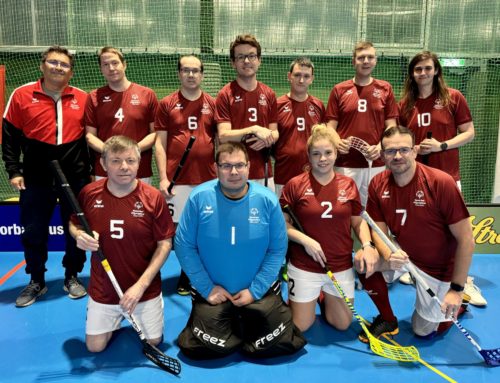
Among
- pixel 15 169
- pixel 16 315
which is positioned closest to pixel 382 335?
pixel 16 315

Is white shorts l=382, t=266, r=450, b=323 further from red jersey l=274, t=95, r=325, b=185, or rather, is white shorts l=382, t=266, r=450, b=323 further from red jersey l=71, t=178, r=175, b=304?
red jersey l=71, t=178, r=175, b=304

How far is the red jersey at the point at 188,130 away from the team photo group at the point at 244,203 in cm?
1

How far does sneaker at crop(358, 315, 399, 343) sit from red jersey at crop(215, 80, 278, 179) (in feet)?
5.11

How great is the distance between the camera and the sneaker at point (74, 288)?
3723 millimetres

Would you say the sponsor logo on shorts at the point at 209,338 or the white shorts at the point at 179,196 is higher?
the white shorts at the point at 179,196

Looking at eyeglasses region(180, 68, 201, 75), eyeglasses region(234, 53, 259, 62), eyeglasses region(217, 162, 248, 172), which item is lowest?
eyeglasses region(217, 162, 248, 172)

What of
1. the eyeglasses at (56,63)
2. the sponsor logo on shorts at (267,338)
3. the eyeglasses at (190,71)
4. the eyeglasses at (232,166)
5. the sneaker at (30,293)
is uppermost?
the eyeglasses at (56,63)

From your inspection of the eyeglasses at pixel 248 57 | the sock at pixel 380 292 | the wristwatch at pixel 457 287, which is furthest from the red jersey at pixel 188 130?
the wristwatch at pixel 457 287

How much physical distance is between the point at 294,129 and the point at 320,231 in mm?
1199

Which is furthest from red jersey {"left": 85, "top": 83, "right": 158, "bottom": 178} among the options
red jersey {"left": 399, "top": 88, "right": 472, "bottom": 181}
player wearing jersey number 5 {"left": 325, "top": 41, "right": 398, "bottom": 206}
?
red jersey {"left": 399, "top": 88, "right": 472, "bottom": 181}

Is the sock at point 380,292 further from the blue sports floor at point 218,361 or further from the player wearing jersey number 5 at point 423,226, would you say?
the blue sports floor at point 218,361

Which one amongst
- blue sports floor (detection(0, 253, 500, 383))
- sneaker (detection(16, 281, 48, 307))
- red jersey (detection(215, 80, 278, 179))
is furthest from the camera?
red jersey (detection(215, 80, 278, 179))

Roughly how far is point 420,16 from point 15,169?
6.19m

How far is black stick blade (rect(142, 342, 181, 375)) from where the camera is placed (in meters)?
2.63
